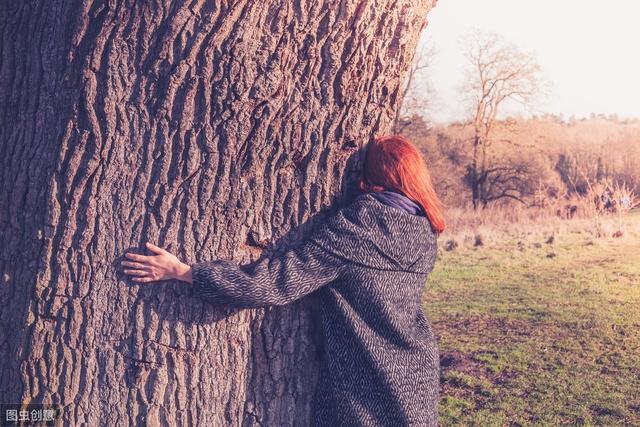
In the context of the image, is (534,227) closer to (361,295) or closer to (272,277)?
(361,295)

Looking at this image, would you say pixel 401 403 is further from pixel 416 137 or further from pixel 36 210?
pixel 416 137

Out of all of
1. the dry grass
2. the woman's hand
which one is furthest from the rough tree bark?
the dry grass

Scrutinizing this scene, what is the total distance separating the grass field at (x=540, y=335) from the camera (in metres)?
5.23

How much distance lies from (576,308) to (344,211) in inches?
239

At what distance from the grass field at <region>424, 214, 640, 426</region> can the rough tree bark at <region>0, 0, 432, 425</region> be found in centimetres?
286

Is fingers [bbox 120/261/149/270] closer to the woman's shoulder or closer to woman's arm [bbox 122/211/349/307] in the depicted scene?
woman's arm [bbox 122/211/349/307]

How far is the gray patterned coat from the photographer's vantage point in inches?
104

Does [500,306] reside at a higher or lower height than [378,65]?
lower

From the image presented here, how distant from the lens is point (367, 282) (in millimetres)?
2762

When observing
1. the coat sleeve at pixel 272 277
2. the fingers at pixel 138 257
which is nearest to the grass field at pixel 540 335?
the coat sleeve at pixel 272 277

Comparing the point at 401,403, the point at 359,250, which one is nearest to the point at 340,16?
the point at 359,250

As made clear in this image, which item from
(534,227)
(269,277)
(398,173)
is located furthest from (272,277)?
(534,227)

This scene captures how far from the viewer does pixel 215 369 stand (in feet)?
9.02

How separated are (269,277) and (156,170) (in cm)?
62
